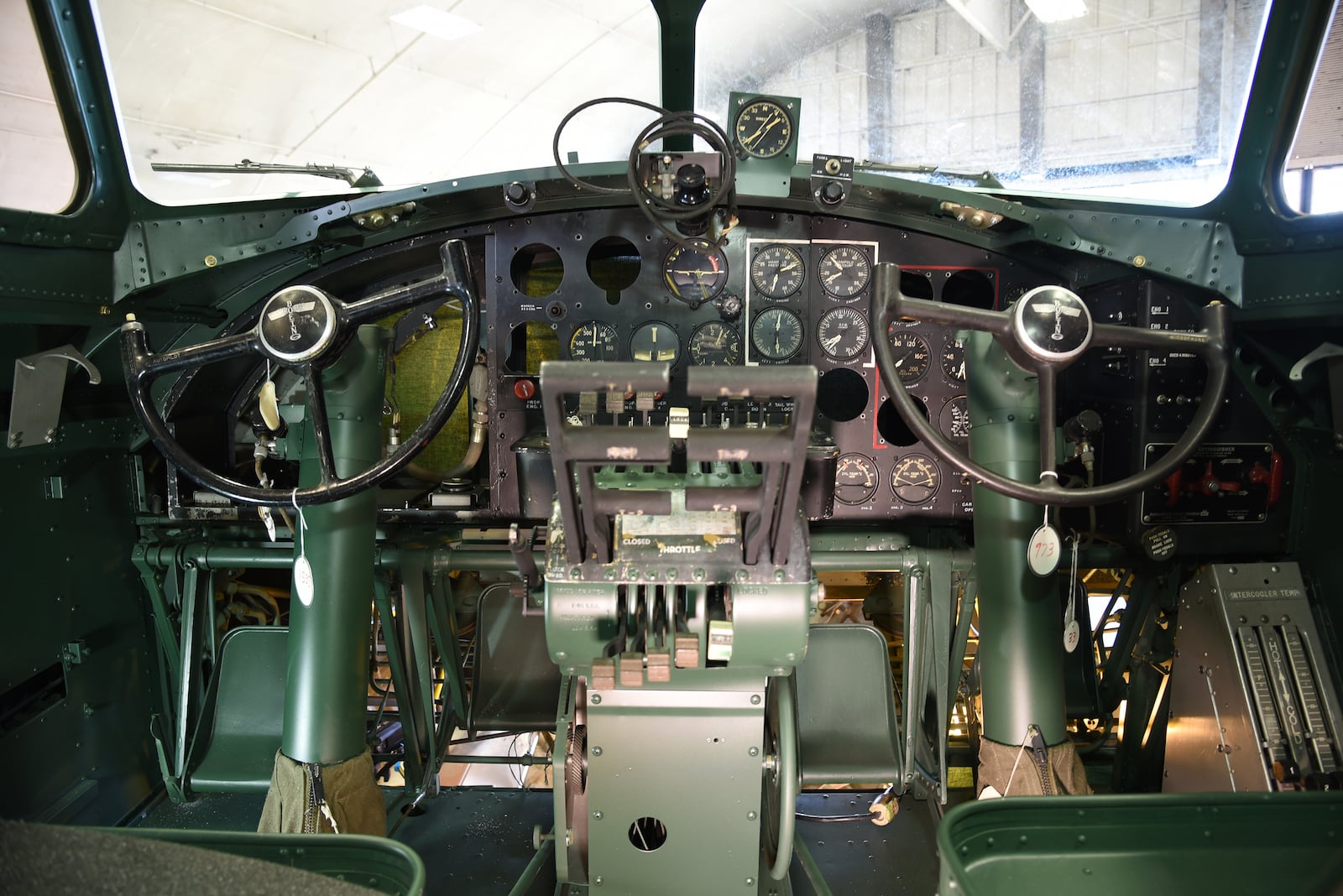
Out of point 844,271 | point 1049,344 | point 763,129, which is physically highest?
point 763,129

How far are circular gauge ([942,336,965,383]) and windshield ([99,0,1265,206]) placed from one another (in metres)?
0.56

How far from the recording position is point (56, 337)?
2.48 meters

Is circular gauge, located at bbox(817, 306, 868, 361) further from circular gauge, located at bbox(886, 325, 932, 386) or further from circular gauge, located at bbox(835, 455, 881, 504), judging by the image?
circular gauge, located at bbox(835, 455, 881, 504)

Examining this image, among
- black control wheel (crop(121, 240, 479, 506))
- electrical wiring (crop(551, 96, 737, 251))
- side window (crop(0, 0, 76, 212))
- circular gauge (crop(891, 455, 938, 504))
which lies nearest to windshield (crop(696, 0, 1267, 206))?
electrical wiring (crop(551, 96, 737, 251))

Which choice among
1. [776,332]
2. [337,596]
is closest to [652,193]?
[776,332]

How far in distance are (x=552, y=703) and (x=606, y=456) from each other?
1885 millimetres

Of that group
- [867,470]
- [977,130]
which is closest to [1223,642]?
[867,470]

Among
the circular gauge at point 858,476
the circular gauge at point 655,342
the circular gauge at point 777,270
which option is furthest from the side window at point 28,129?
the circular gauge at point 858,476

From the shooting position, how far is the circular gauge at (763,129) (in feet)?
7.93

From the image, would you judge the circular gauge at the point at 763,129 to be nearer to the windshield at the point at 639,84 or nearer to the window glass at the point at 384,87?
the windshield at the point at 639,84

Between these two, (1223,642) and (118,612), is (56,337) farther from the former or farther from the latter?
(1223,642)

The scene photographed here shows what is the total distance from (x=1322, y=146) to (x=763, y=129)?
158 centimetres

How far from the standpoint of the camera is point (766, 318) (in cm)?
290

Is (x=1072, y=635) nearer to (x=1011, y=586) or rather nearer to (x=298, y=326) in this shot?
(x=1011, y=586)
